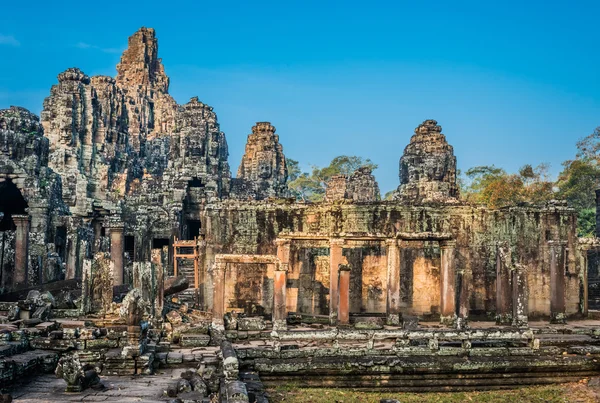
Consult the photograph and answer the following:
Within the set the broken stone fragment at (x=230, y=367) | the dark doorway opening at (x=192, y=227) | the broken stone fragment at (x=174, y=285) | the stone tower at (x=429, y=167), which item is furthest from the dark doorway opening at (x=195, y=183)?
the broken stone fragment at (x=230, y=367)

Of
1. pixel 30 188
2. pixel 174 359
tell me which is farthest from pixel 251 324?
pixel 30 188

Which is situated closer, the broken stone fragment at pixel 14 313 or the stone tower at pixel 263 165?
the broken stone fragment at pixel 14 313

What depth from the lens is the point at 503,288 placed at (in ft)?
64.6

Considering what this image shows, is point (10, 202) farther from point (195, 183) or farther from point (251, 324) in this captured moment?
point (251, 324)

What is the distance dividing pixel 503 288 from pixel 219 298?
332 inches

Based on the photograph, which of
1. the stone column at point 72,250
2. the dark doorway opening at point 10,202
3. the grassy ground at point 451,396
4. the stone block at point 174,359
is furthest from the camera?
the dark doorway opening at point 10,202

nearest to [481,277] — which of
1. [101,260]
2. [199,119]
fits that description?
[101,260]

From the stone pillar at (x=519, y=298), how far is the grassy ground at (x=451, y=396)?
4.52 m

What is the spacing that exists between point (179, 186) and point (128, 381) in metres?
28.1

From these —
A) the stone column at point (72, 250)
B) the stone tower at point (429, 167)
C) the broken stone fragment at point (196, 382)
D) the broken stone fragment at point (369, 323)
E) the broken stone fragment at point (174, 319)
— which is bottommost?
the broken stone fragment at point (196, 382)

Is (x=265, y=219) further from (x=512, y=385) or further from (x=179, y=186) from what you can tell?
(x=179, y=186)

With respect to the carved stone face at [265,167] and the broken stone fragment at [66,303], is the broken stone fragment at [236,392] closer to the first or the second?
the broken stone fragment at [66,303]

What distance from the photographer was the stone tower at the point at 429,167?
28953mm

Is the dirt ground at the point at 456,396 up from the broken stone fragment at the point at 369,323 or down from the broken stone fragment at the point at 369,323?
down
